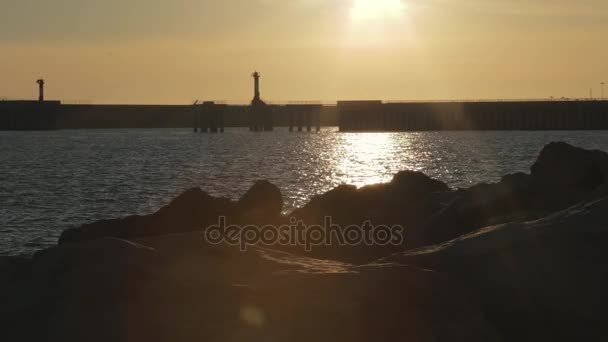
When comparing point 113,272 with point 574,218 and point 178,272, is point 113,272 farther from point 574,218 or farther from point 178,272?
point 574,218

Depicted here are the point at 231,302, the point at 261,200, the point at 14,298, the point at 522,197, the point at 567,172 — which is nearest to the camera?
the point at 231,302

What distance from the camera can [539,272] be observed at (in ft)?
26.0

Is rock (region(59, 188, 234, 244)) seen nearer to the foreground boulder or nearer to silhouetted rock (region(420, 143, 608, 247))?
silhouetted rock (region(420, 143, 608, 247))

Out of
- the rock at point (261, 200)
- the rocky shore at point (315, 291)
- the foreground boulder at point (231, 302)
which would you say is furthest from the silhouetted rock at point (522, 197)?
the foreground boulder at point (231, 302)

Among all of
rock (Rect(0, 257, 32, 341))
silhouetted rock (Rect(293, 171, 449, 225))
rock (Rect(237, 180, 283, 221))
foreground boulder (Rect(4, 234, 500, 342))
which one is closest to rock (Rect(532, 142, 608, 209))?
silhouetted rock (Rect(293, 171, 449, 225))

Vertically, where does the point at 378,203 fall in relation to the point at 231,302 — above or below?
below

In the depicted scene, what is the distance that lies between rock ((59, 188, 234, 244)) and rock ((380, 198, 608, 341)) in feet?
28.1

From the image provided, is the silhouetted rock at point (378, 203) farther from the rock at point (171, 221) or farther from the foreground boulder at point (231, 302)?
the foreground boulder at point (231, 302)

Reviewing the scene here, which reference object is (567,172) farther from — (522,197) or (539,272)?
(539,272)

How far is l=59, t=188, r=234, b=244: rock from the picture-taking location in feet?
52.8

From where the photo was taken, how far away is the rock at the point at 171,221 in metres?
16.1

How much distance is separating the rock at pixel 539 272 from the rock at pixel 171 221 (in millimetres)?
8558

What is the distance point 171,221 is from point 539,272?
10.9 meters

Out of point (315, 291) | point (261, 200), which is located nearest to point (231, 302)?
point (315, 291)
